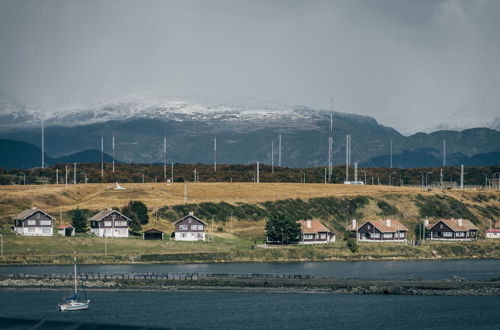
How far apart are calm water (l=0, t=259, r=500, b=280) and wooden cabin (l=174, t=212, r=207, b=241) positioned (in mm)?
18060

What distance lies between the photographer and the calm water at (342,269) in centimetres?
12662

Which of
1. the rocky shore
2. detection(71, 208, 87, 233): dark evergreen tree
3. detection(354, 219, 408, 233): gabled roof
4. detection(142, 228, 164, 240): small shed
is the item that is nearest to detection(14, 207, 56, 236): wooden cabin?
detection(71, 208, 87, 233): dark evergreen tree

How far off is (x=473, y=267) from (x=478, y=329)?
166 ft

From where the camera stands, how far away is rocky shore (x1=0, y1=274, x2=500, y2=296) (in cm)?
11050

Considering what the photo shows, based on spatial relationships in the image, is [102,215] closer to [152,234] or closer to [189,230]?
[152,234]

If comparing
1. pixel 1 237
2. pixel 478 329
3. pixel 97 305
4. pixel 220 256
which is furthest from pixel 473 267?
pixel 1 237

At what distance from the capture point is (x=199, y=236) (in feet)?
522

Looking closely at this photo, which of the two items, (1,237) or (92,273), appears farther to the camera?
(1,237)

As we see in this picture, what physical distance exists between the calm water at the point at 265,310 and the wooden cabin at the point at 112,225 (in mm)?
44738

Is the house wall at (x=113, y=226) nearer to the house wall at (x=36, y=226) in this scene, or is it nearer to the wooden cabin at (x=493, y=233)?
the house wall at (x=36, y=226)

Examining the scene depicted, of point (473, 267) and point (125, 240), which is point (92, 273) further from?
point (473, 267)

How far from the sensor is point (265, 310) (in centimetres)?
10044

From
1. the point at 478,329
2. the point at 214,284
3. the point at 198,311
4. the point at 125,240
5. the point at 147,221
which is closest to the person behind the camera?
the point at 478,329

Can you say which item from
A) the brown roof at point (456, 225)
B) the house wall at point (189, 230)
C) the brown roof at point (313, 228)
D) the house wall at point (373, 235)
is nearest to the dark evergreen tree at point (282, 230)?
the brown roof at point (313, 228)
